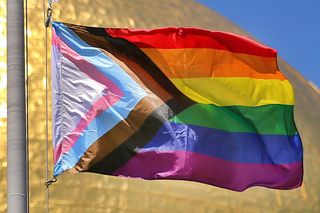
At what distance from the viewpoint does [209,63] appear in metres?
10.9

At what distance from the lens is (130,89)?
33.3ft

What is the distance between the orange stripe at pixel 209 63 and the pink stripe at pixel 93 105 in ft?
2.13

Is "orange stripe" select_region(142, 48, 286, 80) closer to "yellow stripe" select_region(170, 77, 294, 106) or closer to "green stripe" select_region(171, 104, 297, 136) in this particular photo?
"yellow stripe" select_region(170, 77, 294, 106)

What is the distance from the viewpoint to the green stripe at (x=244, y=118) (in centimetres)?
1061

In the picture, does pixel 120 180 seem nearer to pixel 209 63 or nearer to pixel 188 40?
pixel 209 63

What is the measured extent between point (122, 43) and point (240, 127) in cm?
152

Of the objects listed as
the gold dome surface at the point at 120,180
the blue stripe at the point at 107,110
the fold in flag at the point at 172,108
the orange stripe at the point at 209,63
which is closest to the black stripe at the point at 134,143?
the fold in flag at the point at 172,108

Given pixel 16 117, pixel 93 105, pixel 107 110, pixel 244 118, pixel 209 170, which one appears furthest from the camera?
pixel 244 118

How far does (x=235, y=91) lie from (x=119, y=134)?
1562mm

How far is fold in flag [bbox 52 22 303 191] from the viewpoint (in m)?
9.71

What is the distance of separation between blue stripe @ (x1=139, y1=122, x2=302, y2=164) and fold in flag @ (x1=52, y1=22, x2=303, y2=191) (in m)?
0.01

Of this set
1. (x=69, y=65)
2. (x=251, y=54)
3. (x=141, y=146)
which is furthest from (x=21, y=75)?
(x=251, y=54)

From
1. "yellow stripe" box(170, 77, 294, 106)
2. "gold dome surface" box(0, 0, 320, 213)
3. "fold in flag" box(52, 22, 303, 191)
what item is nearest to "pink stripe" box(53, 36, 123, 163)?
"fold in flag" box(52, 22, 303, 191)

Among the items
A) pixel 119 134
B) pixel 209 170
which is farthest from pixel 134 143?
pixel 209 170
